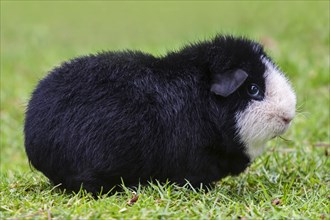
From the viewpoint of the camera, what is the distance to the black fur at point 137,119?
4.35 metres

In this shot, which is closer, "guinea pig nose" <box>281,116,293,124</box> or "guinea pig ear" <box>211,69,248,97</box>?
"guinea pig ear" <box>211,69,248,97</box>

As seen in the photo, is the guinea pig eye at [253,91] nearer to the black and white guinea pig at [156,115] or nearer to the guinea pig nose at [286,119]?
the black and white guinea pig at [156,115]

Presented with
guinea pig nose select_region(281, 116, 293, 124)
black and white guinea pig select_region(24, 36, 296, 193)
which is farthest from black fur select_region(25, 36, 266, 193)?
guinea pig nose select_region(281, 116, 293, 124)

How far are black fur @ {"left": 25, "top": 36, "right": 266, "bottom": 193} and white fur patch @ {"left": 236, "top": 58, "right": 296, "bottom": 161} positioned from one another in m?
0.06

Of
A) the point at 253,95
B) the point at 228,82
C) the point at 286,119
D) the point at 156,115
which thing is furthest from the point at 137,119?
the point at 286,119

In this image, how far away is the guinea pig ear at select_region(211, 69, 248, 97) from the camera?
448cm

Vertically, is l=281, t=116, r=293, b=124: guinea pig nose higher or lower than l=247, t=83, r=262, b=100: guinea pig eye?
lower

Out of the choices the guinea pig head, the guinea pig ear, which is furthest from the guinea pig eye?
the guinea pig ear

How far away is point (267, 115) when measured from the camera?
4574 millimetres

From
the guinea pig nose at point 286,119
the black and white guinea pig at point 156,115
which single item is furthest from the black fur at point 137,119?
the guinea pig nose at point 286,119

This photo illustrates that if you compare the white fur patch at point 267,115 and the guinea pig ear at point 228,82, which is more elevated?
the guinea pig ear at point 228,82

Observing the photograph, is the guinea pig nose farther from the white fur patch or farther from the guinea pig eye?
the guinea pig eye

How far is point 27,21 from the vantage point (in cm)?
1523

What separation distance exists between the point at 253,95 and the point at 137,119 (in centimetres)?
87
